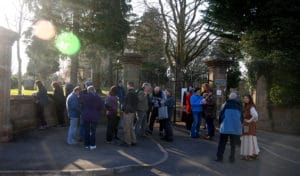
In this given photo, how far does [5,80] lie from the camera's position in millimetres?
10867

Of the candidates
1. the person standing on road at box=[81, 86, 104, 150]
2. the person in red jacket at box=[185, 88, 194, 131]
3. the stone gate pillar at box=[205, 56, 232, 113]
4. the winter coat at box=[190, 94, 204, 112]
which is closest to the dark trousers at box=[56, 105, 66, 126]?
the person standing on road at box=[81, 86, 104, 150]

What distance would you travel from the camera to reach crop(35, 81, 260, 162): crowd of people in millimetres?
9625

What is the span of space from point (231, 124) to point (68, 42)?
1512cm

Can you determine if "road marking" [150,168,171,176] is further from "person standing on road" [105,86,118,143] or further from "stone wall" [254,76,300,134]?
"stone wall" [254,76,300,134]

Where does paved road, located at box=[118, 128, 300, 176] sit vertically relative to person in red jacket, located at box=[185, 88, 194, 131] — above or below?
below

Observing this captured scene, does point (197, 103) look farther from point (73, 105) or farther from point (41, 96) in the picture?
point (41, 96)

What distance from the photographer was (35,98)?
1338 cm

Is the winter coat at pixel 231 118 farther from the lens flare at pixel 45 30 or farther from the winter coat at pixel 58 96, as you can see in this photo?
the lens flare at pixel 45 30

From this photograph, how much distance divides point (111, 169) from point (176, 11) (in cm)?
2062

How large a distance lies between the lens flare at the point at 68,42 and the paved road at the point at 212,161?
1120 centimetres

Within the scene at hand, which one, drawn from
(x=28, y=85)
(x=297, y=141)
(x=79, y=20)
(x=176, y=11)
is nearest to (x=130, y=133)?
(x=297, y=141)

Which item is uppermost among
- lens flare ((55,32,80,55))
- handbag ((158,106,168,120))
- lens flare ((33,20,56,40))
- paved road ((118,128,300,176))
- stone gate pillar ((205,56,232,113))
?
lens flare ((33,20,56,40))

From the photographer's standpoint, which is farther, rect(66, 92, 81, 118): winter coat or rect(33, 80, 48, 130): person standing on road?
rect(33, 80, 48, 130): person standing on road

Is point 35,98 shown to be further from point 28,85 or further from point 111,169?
point 28,85
